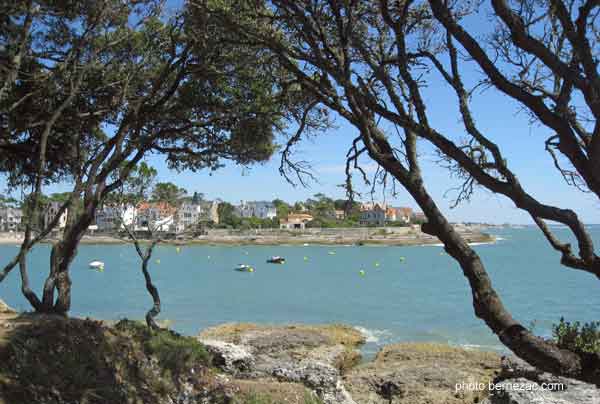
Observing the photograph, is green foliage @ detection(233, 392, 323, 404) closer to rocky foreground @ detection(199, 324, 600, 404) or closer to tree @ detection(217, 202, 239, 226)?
rocky foreground @ detection(199, 324, 600, 404)

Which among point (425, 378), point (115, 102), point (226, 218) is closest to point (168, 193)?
point (115, 102)

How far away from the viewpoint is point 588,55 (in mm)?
3125

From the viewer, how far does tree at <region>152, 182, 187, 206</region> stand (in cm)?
1211

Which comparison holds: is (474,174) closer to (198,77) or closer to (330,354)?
(198,77)

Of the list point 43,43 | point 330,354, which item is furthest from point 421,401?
point 43,43

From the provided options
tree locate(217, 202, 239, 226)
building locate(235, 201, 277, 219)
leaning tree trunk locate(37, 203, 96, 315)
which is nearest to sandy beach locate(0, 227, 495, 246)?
tree locate(217, 202, 239, 226)

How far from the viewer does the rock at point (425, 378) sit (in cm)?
1063

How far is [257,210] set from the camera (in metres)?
153

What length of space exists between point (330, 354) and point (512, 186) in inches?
473

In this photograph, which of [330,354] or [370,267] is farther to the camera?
[370,267]

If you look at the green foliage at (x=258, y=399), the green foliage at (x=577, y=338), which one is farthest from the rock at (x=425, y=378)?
the green foliage at (x=258, y=399)

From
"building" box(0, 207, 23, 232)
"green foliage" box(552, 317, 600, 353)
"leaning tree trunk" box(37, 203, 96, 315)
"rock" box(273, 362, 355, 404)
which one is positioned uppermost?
"building" box(0, 207, 23, 232)

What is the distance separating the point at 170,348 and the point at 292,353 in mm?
6465

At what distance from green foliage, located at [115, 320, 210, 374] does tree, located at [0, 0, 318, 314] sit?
126 cm
